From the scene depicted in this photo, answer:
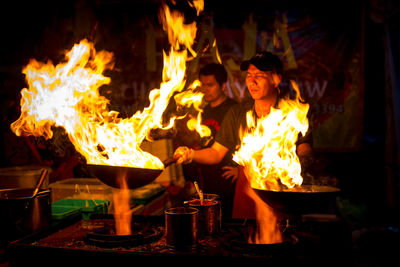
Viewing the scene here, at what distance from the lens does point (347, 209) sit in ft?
19.0

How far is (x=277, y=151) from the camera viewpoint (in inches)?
96.3

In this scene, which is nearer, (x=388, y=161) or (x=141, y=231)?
(x=141, y=231)

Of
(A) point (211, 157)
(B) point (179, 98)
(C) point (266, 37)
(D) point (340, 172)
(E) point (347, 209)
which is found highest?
(C) point (266, 37)

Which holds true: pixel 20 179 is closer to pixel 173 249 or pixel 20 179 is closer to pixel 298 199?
pixel 173 249

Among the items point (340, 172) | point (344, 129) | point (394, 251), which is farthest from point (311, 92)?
point (394, 251)

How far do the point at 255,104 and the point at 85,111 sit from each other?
1493 mm

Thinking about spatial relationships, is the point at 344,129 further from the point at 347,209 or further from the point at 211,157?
the point at 211,157

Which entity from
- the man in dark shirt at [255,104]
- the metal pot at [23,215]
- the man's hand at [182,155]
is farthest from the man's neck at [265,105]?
the metal pot at [23,215]

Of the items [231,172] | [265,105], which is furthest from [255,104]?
[231,172]

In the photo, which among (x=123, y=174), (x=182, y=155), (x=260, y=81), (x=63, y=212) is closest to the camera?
(x=123, y=174)

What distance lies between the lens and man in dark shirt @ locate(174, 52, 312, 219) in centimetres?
306

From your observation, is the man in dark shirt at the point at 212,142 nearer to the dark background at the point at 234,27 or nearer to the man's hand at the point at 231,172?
the man's hand at the point at 231,172

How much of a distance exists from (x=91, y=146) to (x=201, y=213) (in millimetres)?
940

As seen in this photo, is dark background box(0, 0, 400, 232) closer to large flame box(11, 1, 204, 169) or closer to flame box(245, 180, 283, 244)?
large flame box(11, 1, 204, 169)
